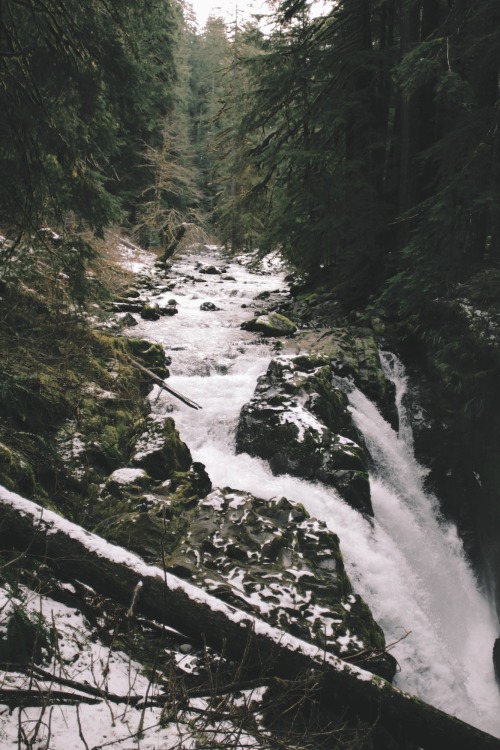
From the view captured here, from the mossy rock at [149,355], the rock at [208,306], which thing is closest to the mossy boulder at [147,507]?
the mossy rock at [149,355]

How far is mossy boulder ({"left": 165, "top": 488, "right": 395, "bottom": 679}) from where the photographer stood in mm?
3588

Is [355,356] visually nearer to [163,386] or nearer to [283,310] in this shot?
[163,386]

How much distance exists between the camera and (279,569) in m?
4.17

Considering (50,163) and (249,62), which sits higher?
(249,62)

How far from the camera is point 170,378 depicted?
805 centimetres

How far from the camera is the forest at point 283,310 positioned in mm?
2605

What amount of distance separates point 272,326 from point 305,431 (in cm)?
517

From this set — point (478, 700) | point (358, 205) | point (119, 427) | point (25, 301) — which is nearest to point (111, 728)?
point (119, 427)

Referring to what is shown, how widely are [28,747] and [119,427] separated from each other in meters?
4.20

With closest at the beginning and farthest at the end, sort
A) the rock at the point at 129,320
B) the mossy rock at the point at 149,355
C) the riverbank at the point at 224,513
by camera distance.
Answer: the riverbank at the point at 224,513, the mossy rock at the point at 149,355, the rock at the point at 129,320

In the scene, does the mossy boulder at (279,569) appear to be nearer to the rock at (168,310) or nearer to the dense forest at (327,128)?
the dense forest at (327,128)

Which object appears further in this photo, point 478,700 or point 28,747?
point 478,700

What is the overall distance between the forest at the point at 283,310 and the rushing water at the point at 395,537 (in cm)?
33

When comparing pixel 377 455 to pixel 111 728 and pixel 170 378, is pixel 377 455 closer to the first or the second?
pixel 170 378
